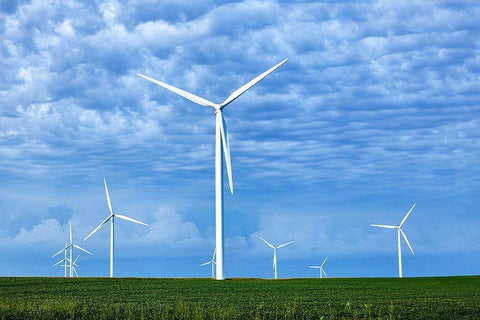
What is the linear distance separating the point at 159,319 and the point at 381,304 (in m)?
13.8

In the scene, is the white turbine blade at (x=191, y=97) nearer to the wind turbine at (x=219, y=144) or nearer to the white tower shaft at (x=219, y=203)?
the wind turbine at (x=219, y=144)

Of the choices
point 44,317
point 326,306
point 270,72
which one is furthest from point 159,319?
point 270,72

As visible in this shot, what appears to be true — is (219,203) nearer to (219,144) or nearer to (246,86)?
(219,144)

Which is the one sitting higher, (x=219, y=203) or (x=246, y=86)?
(x=246, y=86)

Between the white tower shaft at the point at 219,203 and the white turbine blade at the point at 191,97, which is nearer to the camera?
the white tower shaft at the point at 219,203

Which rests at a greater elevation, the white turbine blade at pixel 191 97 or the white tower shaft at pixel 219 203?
the white turbine blade at pixel 191 97

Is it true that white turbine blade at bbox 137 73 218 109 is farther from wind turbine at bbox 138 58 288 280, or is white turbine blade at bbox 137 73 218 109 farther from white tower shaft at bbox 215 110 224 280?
white tower shaft at bbox 215 110 224 280

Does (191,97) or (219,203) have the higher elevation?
(191,97)

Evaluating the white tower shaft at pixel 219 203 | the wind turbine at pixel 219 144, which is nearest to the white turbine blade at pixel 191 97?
the wind turbine at pixel 219 144

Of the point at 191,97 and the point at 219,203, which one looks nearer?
the point at 219,203

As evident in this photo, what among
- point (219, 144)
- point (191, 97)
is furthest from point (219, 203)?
point (191, 97)

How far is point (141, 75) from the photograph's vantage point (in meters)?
68.1

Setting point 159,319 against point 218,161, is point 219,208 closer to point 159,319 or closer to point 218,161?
point 218,161

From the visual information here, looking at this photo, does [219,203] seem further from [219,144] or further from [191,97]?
[191,97]
